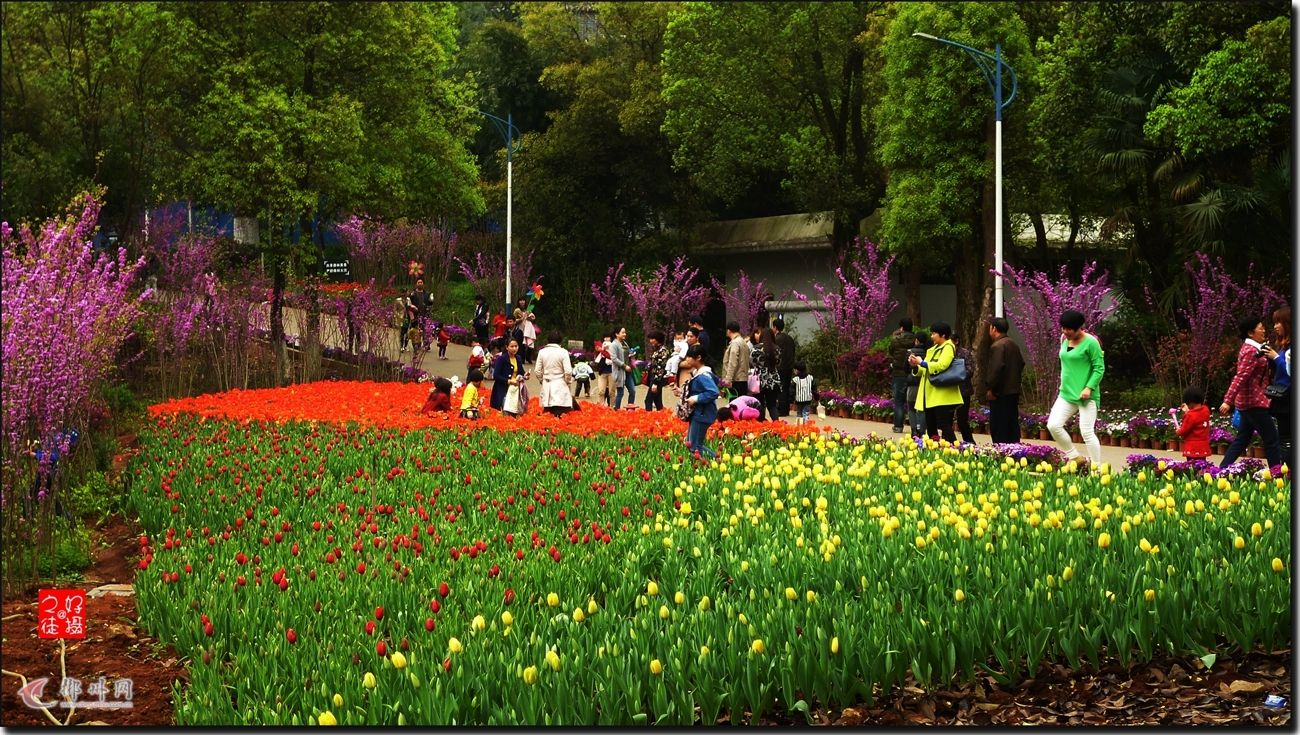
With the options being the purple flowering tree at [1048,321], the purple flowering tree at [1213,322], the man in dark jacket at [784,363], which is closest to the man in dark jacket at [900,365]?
the man in dark jacket at [784,363]

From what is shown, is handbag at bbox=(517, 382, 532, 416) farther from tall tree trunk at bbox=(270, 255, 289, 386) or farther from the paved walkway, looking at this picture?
tall tree trunk at bbox=(270, 255, 289, 386)

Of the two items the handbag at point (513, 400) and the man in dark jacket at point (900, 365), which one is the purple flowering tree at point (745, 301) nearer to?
the man in dark jacket at point (900, 365)

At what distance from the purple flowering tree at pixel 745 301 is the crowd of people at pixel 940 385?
11.6 m

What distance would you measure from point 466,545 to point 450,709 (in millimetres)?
2844

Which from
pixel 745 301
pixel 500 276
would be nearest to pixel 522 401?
pixel 745 301

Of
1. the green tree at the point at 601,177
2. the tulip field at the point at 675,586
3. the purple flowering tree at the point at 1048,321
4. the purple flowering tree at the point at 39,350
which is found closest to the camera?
the tulip field at the point at 675,586

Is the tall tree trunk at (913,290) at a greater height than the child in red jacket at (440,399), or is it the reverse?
the tall tree trunk at (913,290)

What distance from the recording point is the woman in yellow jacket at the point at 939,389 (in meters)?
14.0

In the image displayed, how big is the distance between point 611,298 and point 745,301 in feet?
12.3

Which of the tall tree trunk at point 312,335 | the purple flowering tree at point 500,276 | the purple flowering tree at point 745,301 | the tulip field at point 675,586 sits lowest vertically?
the tulip field at point 675,586

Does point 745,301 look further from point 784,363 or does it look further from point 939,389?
point 939,389

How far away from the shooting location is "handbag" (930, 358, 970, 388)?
13945 millimetres

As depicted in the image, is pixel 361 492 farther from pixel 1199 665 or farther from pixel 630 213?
pixel 630 213

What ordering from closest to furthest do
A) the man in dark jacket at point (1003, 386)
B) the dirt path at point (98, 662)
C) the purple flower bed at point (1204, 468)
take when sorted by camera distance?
1. the dirt path at point (98, 662)
2. the purple flower bed at point (1204, 468)
3. the man in dark jacket at point (1003, 386)
